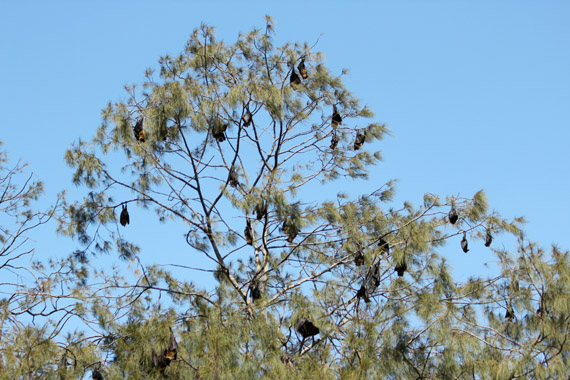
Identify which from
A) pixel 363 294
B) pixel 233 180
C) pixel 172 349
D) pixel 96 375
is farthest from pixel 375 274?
pixel 96 375

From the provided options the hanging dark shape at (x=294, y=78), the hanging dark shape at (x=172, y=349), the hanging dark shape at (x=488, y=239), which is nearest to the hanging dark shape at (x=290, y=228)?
the hanging dark shape at (x=172, y=349)

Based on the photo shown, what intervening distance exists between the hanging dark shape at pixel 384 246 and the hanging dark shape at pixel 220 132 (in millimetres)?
2279

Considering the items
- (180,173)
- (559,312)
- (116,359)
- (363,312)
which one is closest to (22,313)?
(116,359)

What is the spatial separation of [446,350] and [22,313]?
16.5 feet

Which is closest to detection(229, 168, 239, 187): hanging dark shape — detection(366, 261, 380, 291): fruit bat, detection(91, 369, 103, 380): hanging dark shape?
detection(366, 261, 380, 291): fruit bat

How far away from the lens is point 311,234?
1030cm

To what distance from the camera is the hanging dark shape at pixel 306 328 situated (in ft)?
28.1

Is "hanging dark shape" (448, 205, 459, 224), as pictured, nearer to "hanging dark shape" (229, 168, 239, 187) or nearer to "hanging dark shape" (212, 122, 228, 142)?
"hanging dark shape" (229, 168, 239, 187)

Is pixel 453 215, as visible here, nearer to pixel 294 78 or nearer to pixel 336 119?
pixel 336 119

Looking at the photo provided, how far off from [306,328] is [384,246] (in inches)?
66.6

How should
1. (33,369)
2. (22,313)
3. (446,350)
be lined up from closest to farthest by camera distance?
(33,369) → (446,350) → (22,313)

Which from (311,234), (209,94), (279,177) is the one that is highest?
(209,94)

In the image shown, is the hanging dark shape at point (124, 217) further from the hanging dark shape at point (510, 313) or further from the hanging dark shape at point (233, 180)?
the hanging dark shape at point (510, 313)

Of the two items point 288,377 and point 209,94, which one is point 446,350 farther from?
point 209,94
